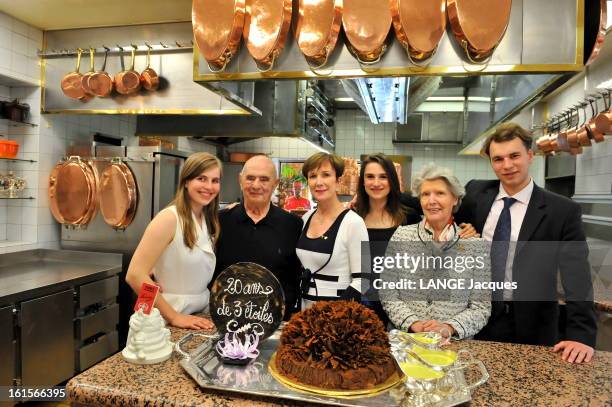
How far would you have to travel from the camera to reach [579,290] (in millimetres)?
1738

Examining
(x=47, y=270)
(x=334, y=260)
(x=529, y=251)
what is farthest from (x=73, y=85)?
(x=529, y=251)

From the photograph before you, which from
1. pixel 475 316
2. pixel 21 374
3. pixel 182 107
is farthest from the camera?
pixel 182 107

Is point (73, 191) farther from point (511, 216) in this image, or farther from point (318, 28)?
point (511, 216)

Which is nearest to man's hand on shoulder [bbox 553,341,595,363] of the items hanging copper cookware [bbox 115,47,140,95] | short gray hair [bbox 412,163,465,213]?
short gray hair [bbox 412,163,465,213]

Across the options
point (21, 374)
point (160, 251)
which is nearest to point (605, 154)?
point (160, 251)

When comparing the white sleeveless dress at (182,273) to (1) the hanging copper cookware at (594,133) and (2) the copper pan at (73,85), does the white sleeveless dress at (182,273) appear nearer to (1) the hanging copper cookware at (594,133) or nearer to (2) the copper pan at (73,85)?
(2) the copper pan at (73,85)

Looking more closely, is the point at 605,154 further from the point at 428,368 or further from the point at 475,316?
the point at 428,368

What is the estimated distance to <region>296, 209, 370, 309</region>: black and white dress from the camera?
76.7 inches

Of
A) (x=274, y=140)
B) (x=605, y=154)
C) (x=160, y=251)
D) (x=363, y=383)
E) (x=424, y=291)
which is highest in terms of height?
(x=274, y=140)

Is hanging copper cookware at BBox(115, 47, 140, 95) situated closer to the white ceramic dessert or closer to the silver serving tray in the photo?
the white ceramic dessert

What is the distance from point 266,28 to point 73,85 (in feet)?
8.22

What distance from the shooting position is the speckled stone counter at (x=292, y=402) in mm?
1103

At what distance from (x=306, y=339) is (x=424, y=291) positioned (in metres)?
0.79

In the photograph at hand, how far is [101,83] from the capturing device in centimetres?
357
